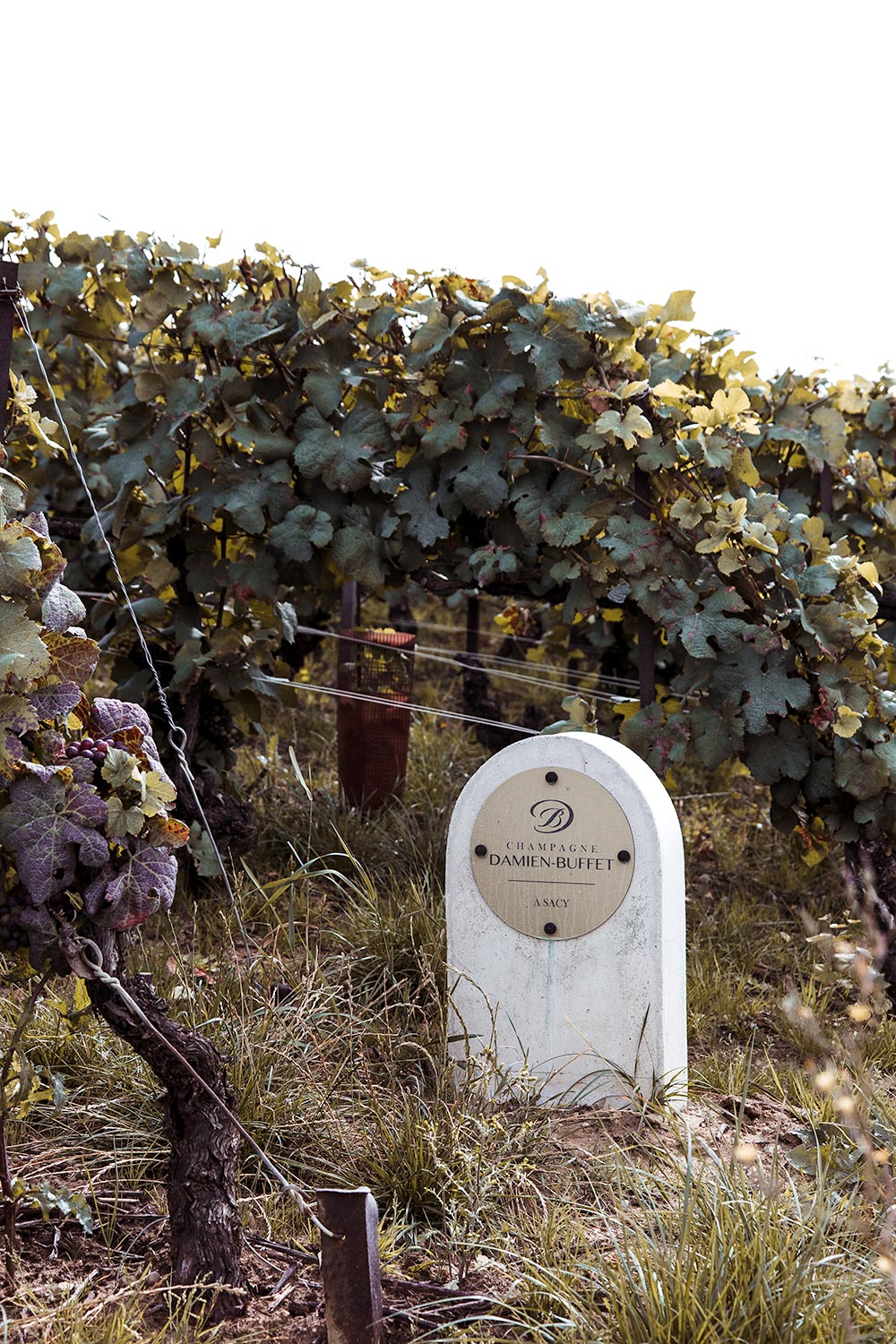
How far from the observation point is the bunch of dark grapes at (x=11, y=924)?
210 centimetres

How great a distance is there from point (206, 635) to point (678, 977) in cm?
203

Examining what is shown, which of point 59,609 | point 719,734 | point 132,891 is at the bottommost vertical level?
point 132,891

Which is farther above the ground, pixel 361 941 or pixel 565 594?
pixel 565 594

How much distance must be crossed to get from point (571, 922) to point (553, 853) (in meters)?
0.17

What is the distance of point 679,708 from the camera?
4.00 meters

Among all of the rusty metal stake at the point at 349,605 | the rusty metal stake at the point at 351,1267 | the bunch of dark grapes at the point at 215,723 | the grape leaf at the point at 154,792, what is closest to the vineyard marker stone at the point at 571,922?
the rusty metal stake at the point at 351,1267

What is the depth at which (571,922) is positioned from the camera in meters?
3.08

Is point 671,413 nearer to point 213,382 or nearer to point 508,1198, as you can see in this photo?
point 213,382

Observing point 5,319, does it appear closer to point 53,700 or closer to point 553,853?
point 53,700

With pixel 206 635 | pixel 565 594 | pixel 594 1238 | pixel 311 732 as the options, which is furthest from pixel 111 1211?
pixel 311 732

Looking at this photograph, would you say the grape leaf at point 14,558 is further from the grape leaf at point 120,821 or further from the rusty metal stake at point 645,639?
the rusty metal stake at point 645,639

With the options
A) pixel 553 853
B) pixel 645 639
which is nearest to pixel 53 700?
pixel 553 853

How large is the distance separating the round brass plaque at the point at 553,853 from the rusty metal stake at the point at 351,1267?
44.8 inches

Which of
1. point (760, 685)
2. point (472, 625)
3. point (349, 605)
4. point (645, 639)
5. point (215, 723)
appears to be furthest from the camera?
point (472, 625)
